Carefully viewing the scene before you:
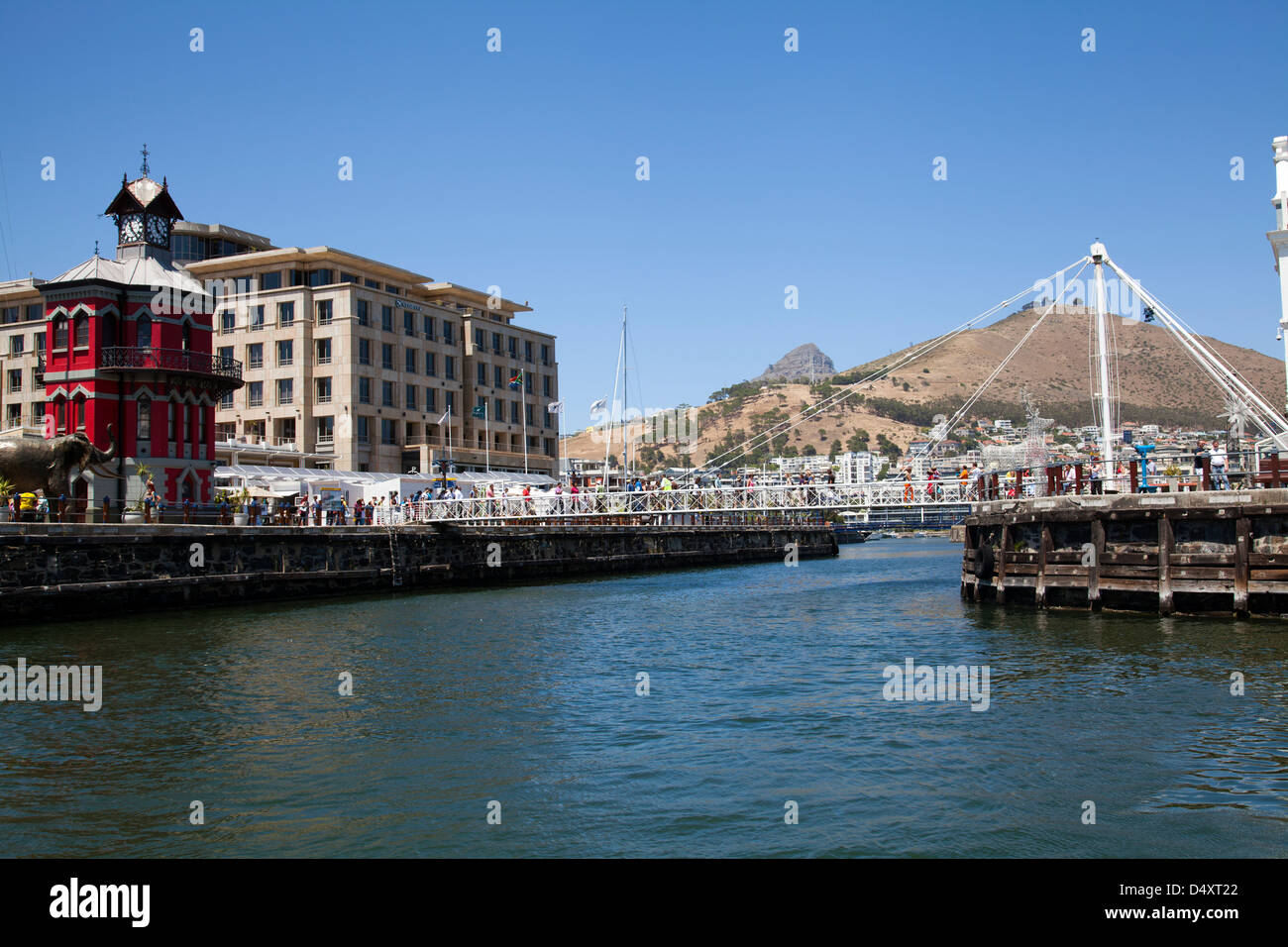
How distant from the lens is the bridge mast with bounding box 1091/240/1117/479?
1357 inches

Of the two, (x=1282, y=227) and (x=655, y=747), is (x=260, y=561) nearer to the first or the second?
(x=655, y=747)

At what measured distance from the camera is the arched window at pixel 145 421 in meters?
45.9

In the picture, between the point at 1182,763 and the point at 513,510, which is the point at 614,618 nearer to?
the point at 513,510

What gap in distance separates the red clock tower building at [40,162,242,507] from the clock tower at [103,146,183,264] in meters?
1.11

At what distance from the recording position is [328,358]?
79.1 m

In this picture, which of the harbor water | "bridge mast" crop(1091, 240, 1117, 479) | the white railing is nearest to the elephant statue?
the harbor water

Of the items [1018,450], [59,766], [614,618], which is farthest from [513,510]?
[1018,450]

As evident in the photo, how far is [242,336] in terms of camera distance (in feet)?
266

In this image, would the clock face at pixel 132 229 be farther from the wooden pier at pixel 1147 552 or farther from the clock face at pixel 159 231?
the wooden pier at pixel 1147 552

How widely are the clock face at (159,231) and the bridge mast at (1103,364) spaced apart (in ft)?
143

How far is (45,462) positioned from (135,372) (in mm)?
7566

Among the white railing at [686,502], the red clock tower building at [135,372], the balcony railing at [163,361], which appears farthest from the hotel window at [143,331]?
the white railing at [686,502]

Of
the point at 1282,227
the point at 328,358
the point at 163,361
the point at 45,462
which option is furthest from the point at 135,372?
the point at 1282,227
